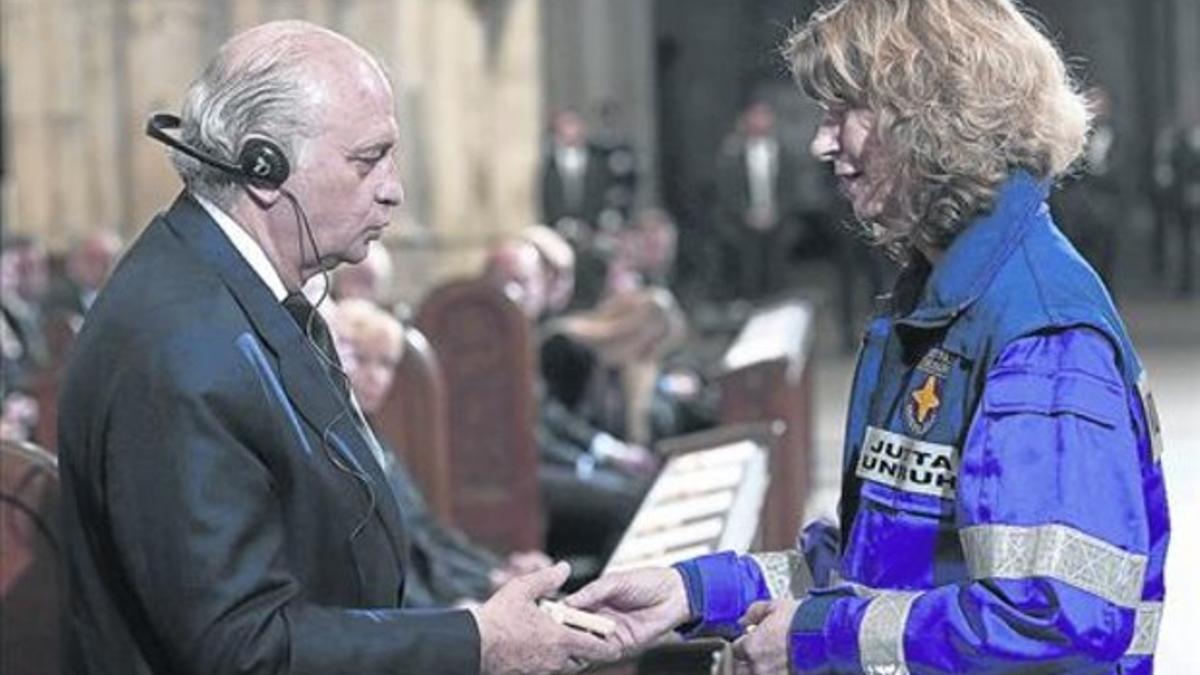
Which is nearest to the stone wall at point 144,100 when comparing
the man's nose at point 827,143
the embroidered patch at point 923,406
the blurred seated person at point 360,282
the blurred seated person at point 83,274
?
the blurred seated person at point 83,274

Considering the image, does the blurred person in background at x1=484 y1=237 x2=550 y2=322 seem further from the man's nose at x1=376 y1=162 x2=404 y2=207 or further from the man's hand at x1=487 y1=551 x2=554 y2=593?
the man's nose at x1=376 y1=162 x2=404 y2=207

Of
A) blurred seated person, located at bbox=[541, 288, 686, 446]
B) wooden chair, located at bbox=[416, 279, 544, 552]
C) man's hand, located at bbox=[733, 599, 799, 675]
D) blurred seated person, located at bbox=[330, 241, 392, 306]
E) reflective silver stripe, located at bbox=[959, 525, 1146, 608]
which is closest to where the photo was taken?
reflective silver stripe, located at bbox=[959, 525, 1146, 608]

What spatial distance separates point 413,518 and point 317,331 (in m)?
3.01

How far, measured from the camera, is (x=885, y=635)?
2887 mm

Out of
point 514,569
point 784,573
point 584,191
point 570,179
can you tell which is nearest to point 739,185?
point 584,191

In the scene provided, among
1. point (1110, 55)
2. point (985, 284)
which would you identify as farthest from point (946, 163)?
point (1110, 55)

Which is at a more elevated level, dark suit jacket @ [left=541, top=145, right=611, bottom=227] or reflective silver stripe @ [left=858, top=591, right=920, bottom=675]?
reflective silver stripe @ [left=858, top=591, right=920, bottom=675]

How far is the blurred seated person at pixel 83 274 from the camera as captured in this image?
38.8 ft

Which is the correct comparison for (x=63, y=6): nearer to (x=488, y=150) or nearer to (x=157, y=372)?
(x=488, y=150)

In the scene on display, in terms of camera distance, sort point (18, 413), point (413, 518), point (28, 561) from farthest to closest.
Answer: point (18, 413) < point (413, 518) < point (28, 561)

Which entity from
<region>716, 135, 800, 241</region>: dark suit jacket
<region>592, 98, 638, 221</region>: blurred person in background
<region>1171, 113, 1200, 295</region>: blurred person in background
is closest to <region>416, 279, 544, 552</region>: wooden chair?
<region>592, 98, 638, 221</region>: blurred person in background

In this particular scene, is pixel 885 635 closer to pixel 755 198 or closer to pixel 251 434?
pixel 251 434

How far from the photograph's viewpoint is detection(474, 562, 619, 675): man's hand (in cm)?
312

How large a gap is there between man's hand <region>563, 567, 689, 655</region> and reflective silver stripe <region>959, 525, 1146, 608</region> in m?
0.53
